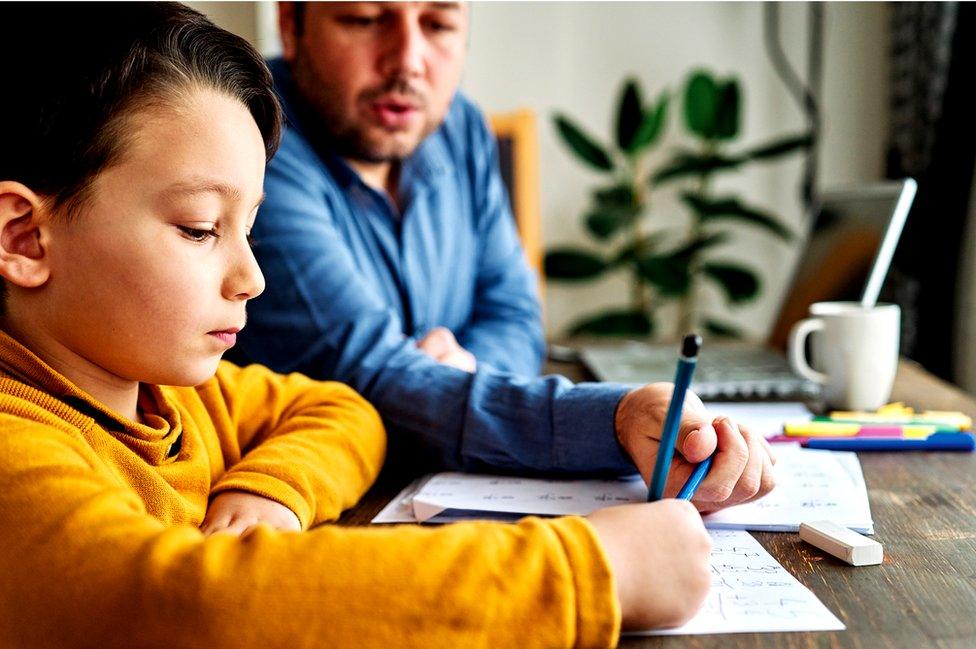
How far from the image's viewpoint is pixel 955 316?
2.16 meters

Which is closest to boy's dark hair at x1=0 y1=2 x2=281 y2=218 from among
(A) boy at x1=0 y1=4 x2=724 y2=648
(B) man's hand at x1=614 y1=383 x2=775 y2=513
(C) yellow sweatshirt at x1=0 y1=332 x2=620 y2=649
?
(A) boy at x1=0 y1=4 x2=724 y2=648

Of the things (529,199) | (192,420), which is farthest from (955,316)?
(192,420)

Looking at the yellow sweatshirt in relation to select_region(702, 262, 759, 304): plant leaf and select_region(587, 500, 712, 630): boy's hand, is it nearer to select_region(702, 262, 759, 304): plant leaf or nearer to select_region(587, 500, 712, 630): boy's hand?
select_region(587, 500, 712, 630): boy's hand

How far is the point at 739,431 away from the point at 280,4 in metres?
0.91

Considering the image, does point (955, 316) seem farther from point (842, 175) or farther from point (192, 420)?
point (192, 420)

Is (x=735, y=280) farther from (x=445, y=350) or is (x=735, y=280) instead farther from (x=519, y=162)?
(x=445, y=350)

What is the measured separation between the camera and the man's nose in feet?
3.75

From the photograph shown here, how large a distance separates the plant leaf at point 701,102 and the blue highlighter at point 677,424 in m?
2.09

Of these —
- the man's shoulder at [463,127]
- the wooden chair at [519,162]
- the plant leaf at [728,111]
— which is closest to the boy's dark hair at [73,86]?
the man's shoulder at [463,127]

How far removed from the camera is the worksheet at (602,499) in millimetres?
668

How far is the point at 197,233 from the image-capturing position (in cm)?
57

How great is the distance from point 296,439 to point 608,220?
6.44ft

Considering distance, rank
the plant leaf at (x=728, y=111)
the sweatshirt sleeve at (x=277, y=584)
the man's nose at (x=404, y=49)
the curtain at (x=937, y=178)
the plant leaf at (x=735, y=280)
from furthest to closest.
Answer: the plant leaf at (x=735, y=280)
the plant leaf at (x=728, y=111)
the curtain at (x=937, y=178)
the man's nose at (x=404, y=49)
the sweatshirt sleeve at (x=277, y=584)

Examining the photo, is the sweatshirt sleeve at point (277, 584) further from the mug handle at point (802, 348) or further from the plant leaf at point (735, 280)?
the plant leaf at point (735, 280)
